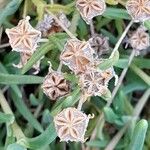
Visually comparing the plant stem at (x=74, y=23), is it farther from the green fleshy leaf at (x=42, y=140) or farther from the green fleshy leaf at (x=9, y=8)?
the green fleshy leaf at (x=42, y=140)

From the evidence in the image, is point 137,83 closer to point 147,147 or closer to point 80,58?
point 147,147

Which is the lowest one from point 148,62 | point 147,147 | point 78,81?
point 147,147

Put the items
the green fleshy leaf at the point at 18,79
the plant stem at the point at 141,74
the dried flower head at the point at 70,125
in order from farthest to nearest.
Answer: the plant stem at the point at 141,74 < the green fleshy leaf at the point at 18,79 < the dried flower head at the point at 70,125

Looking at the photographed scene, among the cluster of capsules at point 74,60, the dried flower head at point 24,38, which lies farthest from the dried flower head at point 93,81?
the dried flower head at point 24,38

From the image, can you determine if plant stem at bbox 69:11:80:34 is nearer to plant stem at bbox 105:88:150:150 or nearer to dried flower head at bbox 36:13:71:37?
dried flower head at bbox 36:13:71:37

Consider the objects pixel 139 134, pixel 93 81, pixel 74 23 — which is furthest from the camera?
pixel 74 23

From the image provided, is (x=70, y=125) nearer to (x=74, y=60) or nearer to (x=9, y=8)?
(x=74, y=60)

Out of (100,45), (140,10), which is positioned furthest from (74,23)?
(140,10)

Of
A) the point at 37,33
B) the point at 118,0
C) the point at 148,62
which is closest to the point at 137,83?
the point at 148,62
